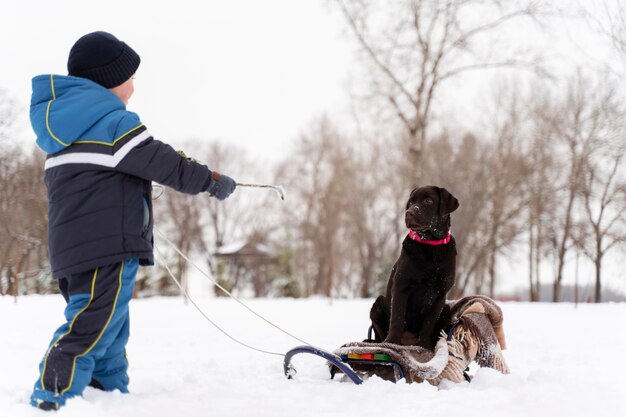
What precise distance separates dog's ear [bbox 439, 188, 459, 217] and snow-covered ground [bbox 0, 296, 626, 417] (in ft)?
3.33

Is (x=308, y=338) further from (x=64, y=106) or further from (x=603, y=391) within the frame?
(x=64, y=106)

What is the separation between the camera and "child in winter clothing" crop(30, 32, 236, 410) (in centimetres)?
278

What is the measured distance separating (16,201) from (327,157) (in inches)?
888

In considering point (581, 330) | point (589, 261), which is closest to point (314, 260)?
point (589, 261)

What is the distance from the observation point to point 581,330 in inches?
325

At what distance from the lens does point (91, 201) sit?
2826mm

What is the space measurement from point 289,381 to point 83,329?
4.57 ft

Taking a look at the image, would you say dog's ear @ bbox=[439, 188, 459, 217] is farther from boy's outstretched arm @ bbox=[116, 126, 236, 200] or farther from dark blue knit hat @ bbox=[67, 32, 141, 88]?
dark blue knit hat @ bbox=[67, 32, 141, 88]

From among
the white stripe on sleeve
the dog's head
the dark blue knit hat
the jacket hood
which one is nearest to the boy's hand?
the white stripe on sleeve

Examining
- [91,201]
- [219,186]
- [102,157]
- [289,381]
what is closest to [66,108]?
[102,157]

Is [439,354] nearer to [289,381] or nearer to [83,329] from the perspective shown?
[289,381]

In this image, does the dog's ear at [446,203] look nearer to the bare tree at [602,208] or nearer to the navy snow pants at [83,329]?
the navy snow pants at [83,329]

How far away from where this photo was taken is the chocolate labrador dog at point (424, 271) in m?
3.74

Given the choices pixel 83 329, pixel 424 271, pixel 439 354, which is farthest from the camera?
pixel 424 271
